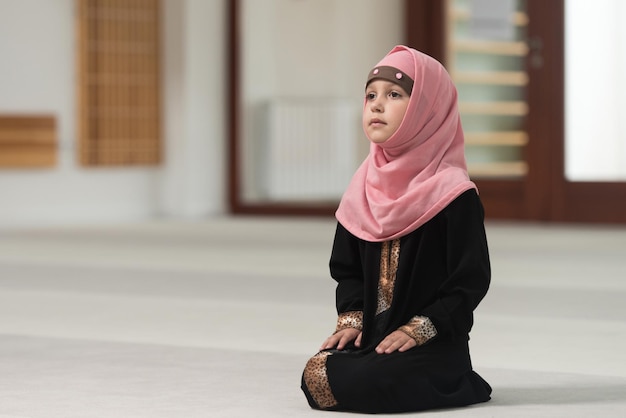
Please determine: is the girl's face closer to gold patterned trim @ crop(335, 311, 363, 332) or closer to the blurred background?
gold patterned trim @ crop(335, 311, 363, 332)

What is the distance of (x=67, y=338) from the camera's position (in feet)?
12.4

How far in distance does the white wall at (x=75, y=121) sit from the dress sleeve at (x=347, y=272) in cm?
661

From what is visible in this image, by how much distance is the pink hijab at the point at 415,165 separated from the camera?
8.48 feet

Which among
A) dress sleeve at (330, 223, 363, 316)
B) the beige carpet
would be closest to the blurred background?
the beige carpet

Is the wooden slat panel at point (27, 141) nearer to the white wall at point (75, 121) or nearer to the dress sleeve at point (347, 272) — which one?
the white wall at point (75, 121)

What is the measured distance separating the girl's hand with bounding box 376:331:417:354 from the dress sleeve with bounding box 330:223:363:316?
0.44 feet

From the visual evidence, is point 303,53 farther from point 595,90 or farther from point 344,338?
point 344,338

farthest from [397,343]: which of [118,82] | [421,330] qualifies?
[118,82]

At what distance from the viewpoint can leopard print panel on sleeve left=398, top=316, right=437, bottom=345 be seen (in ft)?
8.42

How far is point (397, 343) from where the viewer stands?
2.56 metres

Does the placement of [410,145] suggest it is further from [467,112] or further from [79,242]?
[467,112]

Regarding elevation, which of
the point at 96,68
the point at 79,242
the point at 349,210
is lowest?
the point at 79,242

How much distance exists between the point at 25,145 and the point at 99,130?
0.68 metres

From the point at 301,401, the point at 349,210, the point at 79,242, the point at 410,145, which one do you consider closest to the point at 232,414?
the point at 301,401
